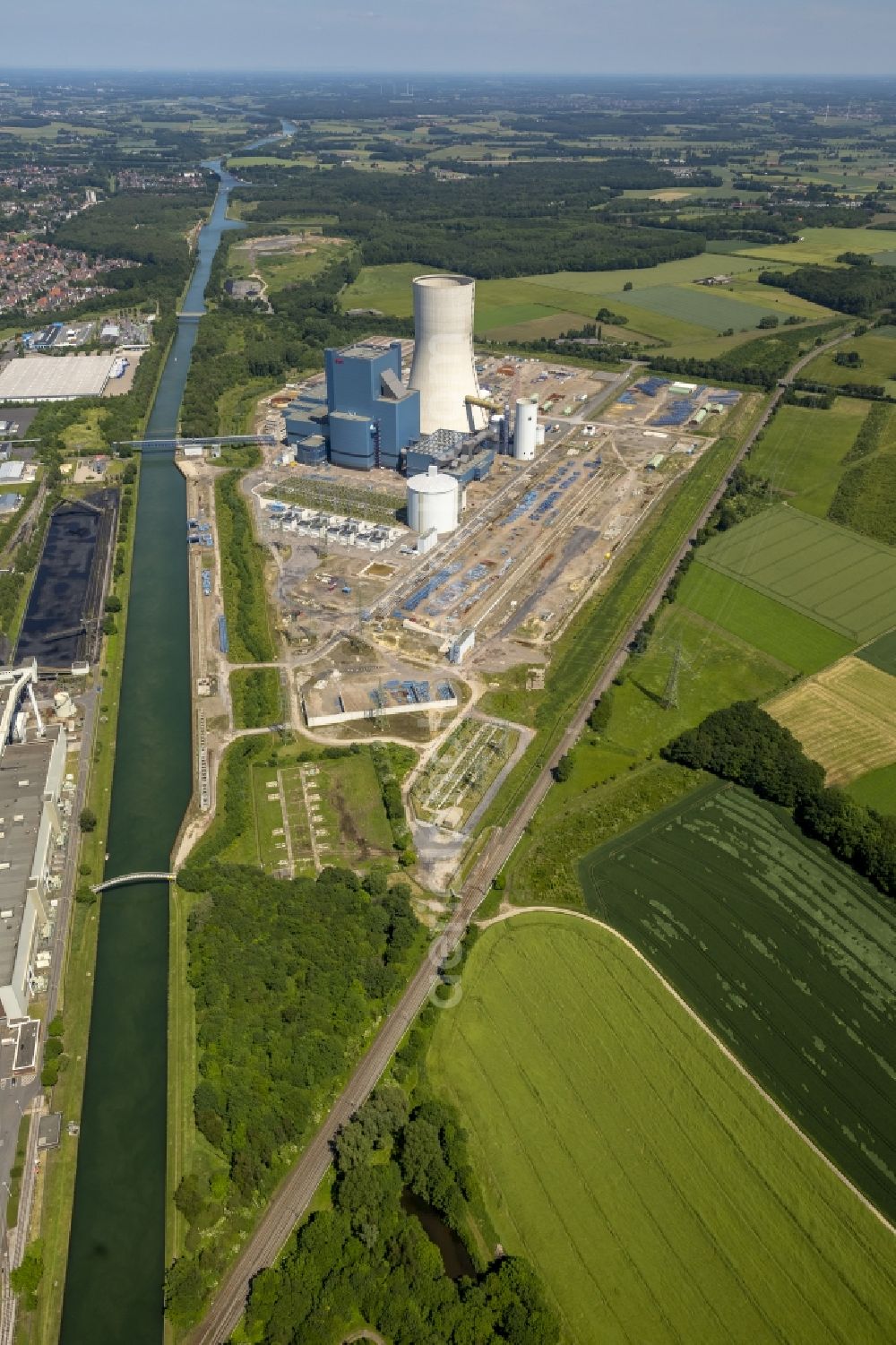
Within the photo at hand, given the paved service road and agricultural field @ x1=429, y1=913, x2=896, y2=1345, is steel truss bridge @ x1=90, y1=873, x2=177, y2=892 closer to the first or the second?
the paved service road

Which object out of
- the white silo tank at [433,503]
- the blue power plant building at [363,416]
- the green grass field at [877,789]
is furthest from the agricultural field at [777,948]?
the blue power plant building at [363,416]

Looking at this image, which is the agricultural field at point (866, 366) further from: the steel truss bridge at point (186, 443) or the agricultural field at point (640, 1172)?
the agricultural field at point (640, 1172)

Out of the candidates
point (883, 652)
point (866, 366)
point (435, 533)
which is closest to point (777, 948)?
point (883, 652)

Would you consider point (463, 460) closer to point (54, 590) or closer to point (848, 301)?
point (54, 590)

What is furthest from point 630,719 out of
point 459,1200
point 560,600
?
point 459,1200

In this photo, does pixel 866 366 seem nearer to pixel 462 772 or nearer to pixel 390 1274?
pixel 462 772

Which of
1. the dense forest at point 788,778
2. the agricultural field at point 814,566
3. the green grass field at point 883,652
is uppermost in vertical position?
the agricultural field at point 814,566
